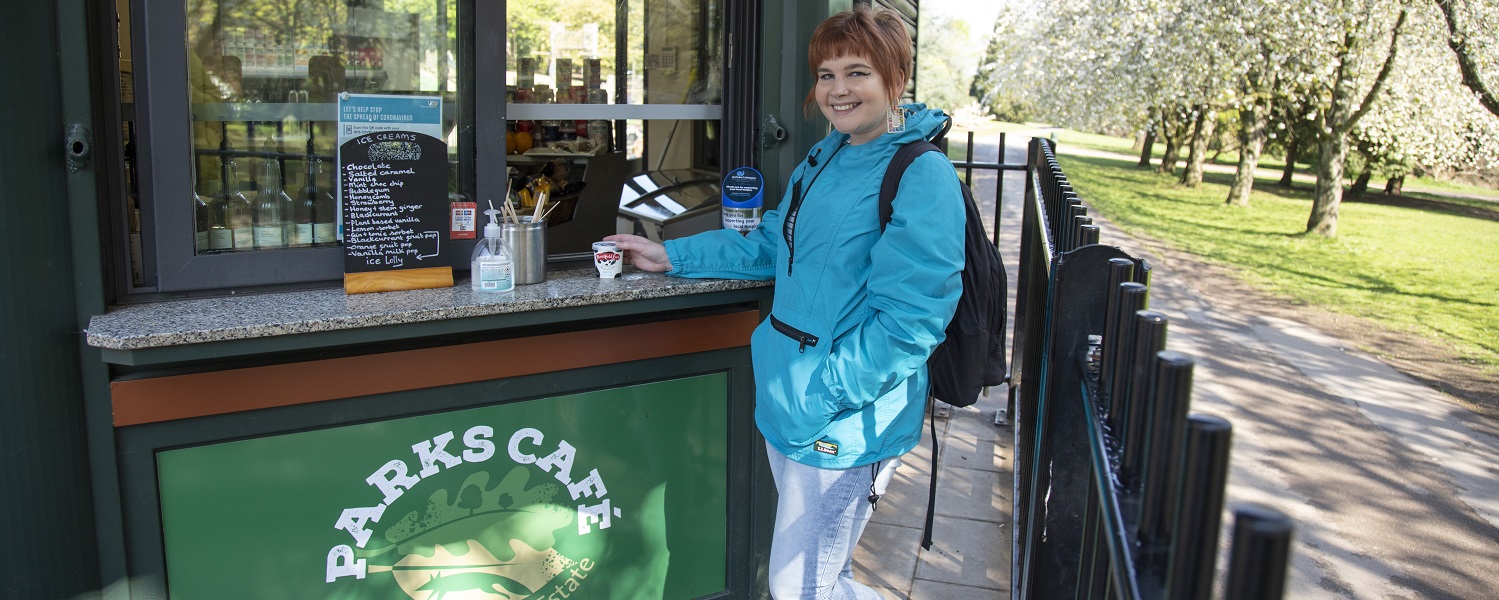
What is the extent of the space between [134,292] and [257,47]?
65 centimetres

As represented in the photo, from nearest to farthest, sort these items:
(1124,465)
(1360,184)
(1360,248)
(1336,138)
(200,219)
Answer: (1124,465)
(200,219)
(1360,248)
(1336,138)
(1360,184)

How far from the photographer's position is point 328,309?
8.14ft

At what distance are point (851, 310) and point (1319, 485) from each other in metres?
4.03

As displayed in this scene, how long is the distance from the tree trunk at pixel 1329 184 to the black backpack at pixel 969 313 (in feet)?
50.5

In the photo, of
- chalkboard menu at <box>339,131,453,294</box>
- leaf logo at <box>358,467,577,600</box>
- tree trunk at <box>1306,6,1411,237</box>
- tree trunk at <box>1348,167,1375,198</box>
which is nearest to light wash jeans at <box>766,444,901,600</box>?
leaf logo at <box>358,467,577,600</box>

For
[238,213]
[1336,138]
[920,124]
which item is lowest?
[238,213]

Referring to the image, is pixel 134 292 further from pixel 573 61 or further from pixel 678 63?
pixel 678 63

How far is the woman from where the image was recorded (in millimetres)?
2191

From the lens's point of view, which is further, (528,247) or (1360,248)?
(1360,248)

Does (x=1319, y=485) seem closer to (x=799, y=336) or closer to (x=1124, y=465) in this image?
(x=799, y=336)

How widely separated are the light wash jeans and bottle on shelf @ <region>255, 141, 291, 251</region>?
1358 millimetres

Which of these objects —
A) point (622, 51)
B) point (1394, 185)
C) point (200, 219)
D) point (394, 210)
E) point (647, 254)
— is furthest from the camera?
point (1394, 185)

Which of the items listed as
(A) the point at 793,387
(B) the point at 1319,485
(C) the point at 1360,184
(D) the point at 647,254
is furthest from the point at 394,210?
(C) the point at 1360,184

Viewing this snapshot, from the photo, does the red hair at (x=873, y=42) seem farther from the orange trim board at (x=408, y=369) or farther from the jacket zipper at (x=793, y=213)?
the orange trim board at (x=408, y=369)
